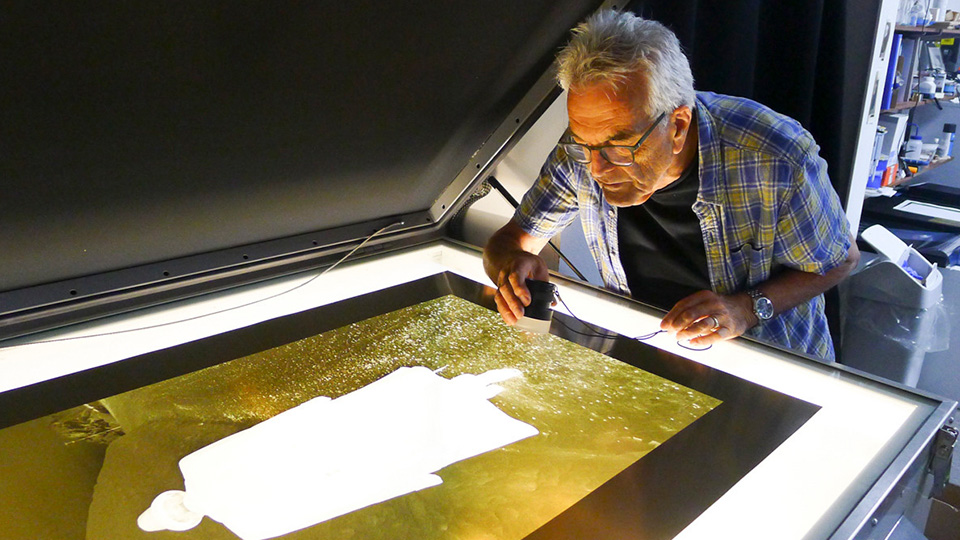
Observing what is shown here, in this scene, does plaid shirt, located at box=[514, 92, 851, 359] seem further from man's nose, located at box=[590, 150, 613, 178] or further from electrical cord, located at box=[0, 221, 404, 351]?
electrical cord, located at box=[0, 221, 404, 351]

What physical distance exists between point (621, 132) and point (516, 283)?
317 mm

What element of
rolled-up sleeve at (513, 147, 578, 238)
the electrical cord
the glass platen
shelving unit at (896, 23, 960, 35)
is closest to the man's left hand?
the glass platen

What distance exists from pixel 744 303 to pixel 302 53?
840 mm

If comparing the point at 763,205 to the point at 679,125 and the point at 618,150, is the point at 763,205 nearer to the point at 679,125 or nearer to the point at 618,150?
the point at 679,125

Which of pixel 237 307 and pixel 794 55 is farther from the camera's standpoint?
pixel 794 55

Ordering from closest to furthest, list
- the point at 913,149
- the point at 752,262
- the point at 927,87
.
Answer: the point at 752,262
the point at 927,87
the point at 913,149

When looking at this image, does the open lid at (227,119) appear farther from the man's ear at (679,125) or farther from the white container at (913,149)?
the white container at (913,149)

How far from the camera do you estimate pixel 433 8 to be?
96cm

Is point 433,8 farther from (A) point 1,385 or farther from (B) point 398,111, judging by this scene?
(A) point 1,385

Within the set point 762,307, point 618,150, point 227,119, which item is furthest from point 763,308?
point 227,119

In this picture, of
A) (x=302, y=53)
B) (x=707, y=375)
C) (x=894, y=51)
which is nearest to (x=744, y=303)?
(x=707, y=375)

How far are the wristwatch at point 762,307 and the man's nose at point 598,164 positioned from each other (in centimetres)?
36

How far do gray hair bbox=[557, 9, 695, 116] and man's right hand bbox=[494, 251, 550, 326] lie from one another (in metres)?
0.34

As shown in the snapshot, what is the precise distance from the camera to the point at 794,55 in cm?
197
